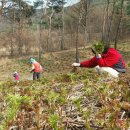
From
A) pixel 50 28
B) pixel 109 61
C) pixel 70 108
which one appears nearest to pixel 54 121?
pixel 70 108

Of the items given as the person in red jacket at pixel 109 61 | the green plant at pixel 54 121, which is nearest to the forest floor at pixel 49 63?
the person in red jacket at pixel 109 61

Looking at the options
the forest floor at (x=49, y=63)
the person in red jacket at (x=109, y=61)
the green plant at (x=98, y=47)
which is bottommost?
the forest floor at (x=49, y=63)

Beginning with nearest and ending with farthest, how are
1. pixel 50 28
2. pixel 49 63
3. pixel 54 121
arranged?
pixel 54 121
pixel 49 63
pixel 50 28

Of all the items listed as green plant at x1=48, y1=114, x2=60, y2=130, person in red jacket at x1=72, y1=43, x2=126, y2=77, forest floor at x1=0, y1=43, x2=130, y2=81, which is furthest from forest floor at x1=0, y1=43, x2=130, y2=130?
forest floor at x1=0, y1=43, x2=130, y2=81

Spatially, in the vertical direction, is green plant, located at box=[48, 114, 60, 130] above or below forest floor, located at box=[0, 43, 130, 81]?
A: above

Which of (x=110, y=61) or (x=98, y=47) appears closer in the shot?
(x=98, y=47)

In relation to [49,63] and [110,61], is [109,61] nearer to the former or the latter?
[110,61]

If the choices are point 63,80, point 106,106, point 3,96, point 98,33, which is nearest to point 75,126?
point 106,106

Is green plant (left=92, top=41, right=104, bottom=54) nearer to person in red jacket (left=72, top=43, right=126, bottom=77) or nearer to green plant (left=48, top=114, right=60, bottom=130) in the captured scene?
person in red jacket (left=72, top=43, right=126, bottom=77)

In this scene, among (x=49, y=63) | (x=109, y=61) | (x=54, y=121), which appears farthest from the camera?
(x=49, y=63)

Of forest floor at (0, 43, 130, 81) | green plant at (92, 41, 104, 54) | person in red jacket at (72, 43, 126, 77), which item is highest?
green plant at (92, 41, 104, 54)

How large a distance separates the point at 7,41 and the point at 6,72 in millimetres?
25018

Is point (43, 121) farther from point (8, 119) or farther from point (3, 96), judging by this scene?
point (3, 96)

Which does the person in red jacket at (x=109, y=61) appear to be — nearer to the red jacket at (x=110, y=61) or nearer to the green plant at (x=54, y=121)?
the red jacket at (x=110, y=61)
